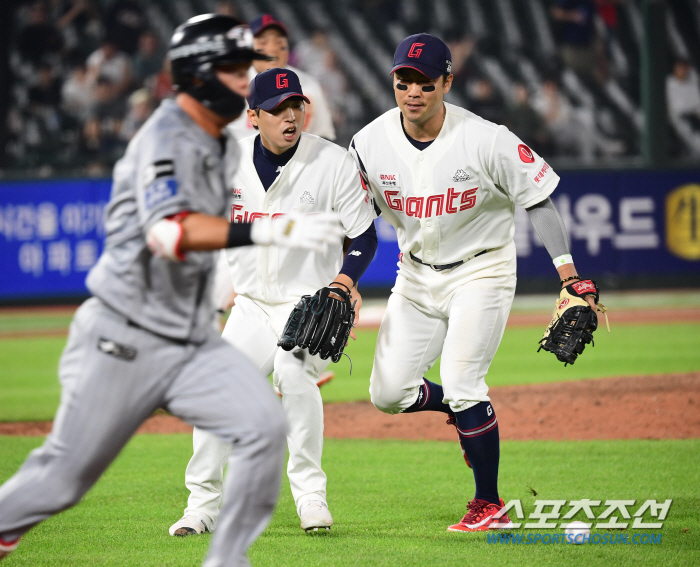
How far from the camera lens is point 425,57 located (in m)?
4.78

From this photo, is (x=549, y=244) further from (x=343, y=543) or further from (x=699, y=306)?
Answer: (x=699, y=306)

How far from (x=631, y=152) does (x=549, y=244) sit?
13.4 m

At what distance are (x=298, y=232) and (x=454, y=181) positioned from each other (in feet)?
6.68

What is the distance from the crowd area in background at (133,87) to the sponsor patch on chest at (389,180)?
10.5m

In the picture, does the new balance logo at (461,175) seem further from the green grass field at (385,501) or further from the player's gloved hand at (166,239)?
the player's gloved hand at (166,239)

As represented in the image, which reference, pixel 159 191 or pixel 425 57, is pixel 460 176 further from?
pixel 159 191

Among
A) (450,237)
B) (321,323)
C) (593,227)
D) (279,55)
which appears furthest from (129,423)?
(593,227)

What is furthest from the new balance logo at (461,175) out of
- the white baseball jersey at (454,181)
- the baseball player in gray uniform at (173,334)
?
the baseball player in gray uniform at (173,334)

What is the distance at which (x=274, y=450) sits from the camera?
3104mm

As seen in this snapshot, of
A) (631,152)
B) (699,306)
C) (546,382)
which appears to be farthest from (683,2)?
(546,382)

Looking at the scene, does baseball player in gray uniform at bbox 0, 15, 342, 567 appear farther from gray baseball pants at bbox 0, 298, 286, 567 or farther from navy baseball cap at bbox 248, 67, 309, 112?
navy baseball cap at bbox 248, 67, 309, 112

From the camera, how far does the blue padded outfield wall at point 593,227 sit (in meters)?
14.2

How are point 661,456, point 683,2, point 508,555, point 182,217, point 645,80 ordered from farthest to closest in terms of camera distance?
point 683,2
point 645,80
point 661,456
point 508,555
point 182,217

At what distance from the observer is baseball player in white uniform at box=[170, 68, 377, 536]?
469cm
